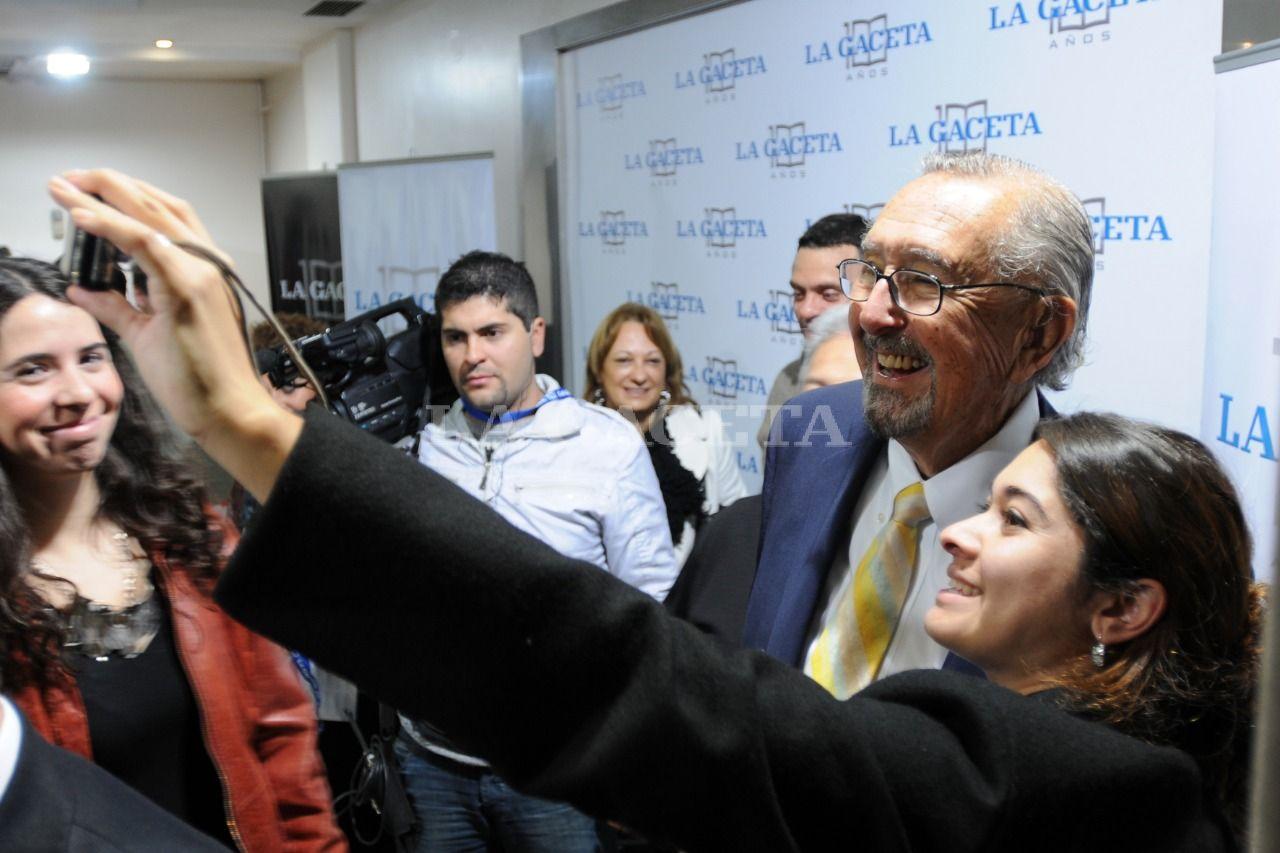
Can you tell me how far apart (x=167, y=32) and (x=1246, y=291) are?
7001mm

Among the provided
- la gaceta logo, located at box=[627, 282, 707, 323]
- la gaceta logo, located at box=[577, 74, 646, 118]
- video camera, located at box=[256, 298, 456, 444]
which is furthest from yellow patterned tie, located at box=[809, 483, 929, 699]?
la gaceta logo, located at box=[577, 74, 646, 118]

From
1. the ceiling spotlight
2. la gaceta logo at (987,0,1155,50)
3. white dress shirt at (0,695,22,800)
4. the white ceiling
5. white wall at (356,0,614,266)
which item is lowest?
white dress shirt at (0,695,22,800)

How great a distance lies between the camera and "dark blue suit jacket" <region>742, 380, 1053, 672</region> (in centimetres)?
140

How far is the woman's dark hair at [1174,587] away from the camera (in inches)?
38.2

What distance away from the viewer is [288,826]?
5.23ft

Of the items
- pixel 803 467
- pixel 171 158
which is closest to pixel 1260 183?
pixel 803 467

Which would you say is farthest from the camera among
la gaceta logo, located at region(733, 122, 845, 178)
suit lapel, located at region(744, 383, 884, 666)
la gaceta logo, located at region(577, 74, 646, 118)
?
la gaceta logo, located at region(577, 74, 646, 118)

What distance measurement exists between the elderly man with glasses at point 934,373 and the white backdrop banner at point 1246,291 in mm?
501

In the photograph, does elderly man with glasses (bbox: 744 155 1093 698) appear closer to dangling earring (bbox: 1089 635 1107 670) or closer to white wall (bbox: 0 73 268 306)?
dangling earring (bbox: 1089 635 1107 670)

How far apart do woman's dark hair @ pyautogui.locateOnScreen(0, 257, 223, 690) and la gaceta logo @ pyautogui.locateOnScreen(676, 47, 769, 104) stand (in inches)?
90.7

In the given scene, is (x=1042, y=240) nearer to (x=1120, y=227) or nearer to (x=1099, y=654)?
(x=1099, y=654)

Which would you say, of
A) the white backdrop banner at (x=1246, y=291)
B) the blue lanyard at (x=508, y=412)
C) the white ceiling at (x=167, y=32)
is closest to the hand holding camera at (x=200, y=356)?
the white backdrop banner at (x=1246, y=291)

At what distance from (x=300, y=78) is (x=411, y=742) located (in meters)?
6.90

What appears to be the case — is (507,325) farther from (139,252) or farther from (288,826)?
(139,252)
